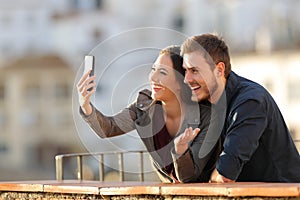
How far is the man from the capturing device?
4.57 meters

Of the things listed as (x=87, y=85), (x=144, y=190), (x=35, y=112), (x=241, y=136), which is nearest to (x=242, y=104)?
(x=241, y=136)

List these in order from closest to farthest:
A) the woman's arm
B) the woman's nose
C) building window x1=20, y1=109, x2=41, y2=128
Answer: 1. the woman's arm
2. the woman's nose
3. building window x1=20, y1=109, x2=41, y2=128

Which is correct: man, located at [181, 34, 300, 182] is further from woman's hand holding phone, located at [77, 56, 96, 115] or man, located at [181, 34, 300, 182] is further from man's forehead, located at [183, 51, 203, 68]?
woman's hand holding phone, located at [77, 56, 96, 115]

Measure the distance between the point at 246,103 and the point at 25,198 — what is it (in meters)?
1.20

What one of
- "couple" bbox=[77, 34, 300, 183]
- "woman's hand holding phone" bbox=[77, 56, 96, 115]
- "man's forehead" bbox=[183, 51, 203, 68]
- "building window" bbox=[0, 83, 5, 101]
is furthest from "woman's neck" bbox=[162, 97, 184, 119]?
"building window" bbox=[0, 83, 5, 101]

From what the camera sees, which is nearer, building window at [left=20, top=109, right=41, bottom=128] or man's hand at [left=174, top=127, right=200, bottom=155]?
man's hand at [left=174, top=127, right=200, bottom=155]

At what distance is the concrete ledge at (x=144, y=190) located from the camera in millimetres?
3887

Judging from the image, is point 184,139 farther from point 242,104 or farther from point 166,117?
point 166,117

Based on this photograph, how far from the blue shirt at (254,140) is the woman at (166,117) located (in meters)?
0.15

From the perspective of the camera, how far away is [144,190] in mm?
4332

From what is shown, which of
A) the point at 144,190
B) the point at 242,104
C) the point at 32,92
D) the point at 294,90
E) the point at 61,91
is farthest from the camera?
the point at 32,92

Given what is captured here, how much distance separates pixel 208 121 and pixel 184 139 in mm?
340

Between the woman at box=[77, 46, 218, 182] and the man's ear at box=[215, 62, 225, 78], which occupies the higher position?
the man's ear at box=[215, 62, 225, 78]

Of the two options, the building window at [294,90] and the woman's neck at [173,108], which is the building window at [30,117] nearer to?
the building window at [294,90]
